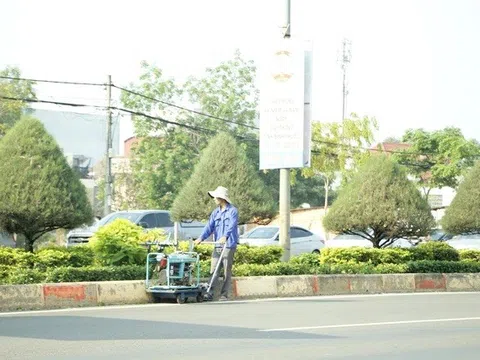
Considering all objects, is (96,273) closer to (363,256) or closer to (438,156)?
(363,256)

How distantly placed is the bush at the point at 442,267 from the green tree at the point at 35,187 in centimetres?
706

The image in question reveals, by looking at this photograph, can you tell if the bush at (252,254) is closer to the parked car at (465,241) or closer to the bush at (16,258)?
the bush at (16,258)

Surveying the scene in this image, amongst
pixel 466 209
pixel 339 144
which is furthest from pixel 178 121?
pixel 466 209

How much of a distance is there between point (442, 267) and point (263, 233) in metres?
16.1

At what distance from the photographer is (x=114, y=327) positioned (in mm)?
12219

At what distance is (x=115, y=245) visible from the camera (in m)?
17.5

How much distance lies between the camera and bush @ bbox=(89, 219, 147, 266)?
57.2ft

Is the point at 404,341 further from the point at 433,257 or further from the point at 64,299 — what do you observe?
the point at 433,257

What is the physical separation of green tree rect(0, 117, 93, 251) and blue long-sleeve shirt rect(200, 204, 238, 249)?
2.33 m

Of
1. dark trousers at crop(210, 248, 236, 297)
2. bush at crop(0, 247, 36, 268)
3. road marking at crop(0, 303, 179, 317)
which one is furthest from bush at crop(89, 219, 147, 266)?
road marking at crop(0, 303, 179, 317)

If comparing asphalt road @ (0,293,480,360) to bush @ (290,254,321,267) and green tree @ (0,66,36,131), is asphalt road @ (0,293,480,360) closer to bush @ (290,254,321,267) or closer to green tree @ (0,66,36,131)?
bush @ (290,254,321,267)

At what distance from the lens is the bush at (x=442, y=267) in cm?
2130

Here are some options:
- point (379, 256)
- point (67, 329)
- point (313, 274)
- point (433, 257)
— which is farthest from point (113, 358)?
point (433, 257)

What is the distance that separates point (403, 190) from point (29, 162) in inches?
332
